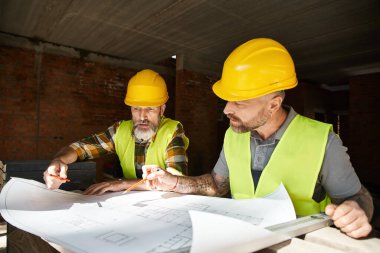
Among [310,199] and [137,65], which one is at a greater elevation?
[137,65]

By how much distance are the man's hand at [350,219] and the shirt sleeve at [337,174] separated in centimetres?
38

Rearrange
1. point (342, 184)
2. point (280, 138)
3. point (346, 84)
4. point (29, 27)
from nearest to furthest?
point (342, 184), point (280, 138), point (29, 27), point (346, 84)

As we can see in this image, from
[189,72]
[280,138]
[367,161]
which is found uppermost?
[189,72]

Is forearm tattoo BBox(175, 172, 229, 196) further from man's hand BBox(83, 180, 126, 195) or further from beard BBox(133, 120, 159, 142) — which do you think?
beard BBox(133, 120, 159, 142)

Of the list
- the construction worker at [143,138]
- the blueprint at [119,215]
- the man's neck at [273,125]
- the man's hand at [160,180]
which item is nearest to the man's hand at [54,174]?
the blueprint at [119,215]

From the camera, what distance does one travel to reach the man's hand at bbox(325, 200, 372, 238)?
807mm

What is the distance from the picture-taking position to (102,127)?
703 cm

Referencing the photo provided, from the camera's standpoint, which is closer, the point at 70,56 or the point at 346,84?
the point at 70,56

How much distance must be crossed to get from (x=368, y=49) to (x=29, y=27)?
23.9 feet

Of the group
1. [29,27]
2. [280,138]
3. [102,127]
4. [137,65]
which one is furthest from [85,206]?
[137,65]

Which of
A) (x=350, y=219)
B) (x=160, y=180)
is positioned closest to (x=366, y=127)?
(x=160, y=180)

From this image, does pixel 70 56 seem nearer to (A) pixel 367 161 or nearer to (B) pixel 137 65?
(B) pixel 137 65

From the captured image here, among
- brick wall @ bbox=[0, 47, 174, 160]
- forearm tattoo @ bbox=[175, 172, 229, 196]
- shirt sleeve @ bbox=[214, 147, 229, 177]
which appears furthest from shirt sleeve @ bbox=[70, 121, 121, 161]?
brick wall @ bbox=[0, 47, 174, 160]

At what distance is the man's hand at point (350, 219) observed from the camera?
807 mm
